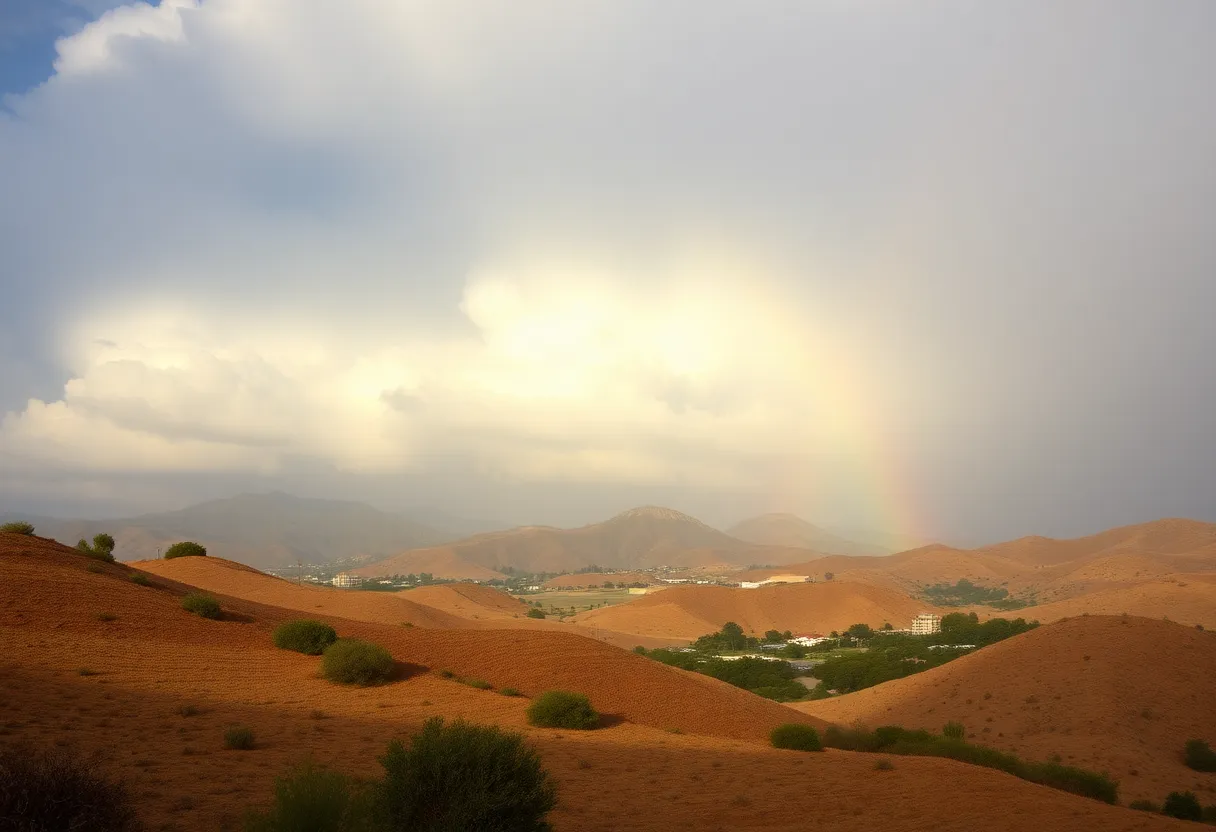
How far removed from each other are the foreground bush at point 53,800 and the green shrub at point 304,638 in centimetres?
1883

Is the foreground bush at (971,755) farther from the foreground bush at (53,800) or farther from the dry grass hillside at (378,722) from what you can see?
the foreground bush at (53,800)

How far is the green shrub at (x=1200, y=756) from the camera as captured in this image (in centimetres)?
3102

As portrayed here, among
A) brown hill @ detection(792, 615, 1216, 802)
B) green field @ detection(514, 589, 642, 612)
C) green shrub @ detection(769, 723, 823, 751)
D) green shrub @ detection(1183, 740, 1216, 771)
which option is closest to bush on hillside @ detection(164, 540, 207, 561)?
brown hill @ detection(792, 615, 1216, 802)

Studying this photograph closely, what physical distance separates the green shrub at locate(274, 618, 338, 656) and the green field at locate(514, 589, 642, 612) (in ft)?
326

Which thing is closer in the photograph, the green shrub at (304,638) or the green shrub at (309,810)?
the green shrub at (309,810)

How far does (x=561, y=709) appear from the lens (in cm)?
2192

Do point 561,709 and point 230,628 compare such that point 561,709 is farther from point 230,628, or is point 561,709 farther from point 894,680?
point 894,680

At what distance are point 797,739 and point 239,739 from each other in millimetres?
15494

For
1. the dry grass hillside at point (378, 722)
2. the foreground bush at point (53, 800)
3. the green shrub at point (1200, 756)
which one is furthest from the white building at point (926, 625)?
the foreground bush at point (53, 800)

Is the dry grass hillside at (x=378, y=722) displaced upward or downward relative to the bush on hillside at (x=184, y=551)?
downward

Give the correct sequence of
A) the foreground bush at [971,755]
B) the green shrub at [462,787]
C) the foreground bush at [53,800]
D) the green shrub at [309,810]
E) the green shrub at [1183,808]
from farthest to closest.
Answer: the green shrub at [1183,808]
the foreground bush at [971,755]
the green shrub at [462,787]
the green shrub at [309,810]
the foreground bush at [53,800]

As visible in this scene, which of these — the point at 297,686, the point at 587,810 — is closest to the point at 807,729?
the point at 587,810

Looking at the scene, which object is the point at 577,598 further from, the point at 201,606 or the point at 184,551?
the point at 201,606

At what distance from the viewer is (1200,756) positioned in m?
31.4
